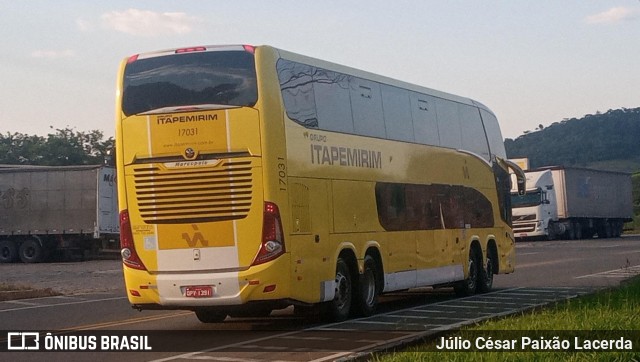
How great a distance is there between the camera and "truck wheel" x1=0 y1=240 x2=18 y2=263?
4609 centimetres

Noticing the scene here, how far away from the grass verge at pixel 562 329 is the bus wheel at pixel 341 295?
2.94m

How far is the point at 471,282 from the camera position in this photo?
72.6 ft

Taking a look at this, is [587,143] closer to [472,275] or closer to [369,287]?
[472,275]

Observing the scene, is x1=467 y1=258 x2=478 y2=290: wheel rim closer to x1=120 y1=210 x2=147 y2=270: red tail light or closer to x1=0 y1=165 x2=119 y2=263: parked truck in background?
x1=120 y1=210 x2=147 y2=270: red tail light

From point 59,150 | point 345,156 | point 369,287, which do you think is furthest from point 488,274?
point 59,150

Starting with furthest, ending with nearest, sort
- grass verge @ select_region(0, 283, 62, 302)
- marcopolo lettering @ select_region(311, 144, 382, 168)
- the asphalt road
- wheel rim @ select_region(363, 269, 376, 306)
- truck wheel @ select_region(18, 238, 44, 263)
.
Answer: truck wheel @ select_region(18, 238, 44, 263)
grass verge @ select_region(0, 283, 62, 302)
wheel rim @ select_region(363, 269, 376, 306)
marcopolo lettering @ select_region(311, 144, 382, 168)
the asphalt road

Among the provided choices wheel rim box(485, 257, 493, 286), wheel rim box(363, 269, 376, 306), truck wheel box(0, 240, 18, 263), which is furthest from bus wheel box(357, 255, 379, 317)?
truck wheel box(0, 240, 18, 263)

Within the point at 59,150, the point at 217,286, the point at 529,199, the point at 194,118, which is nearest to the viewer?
the point at 217,286

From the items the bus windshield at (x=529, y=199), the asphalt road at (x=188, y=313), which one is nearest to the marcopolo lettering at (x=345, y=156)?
the asphalt road at (x=188, y=313)

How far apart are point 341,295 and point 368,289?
0.90 meters

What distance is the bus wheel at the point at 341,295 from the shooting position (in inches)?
639

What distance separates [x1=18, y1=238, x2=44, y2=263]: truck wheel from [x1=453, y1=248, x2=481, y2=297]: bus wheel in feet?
90.1

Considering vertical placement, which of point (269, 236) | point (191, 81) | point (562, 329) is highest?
point (191, 81)

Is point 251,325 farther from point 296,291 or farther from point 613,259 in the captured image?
point 613,259
